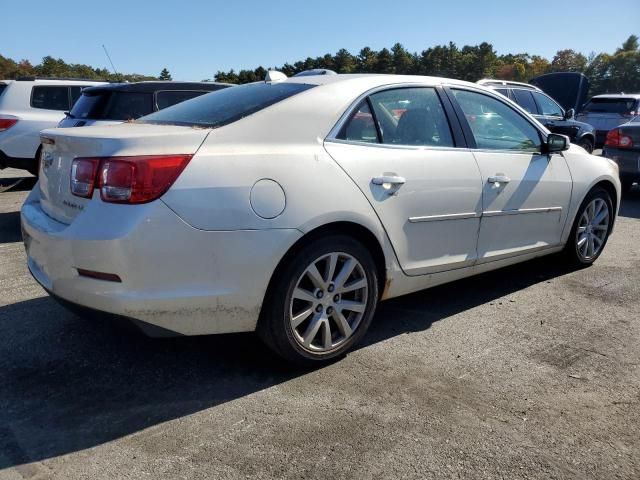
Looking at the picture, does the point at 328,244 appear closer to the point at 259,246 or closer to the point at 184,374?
the point at 259,246

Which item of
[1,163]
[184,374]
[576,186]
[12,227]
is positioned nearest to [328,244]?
[184,374]

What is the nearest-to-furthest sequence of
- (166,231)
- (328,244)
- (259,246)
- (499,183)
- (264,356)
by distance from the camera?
(166,231)
(259,246)
(328,244)
(264,356)
(499,183)

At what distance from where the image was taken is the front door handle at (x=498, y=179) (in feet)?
13.0

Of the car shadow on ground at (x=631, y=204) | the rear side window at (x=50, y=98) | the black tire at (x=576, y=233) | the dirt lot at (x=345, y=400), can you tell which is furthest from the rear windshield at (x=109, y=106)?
the car shadow on ground at (x=631, y=204)

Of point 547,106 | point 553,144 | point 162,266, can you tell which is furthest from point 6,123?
point 547,106

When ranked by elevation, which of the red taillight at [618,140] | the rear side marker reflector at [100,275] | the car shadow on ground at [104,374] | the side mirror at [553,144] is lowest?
the car shadow on ground at [104,374]

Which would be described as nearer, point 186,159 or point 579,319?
point 186,159

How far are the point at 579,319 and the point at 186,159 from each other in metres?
2.91

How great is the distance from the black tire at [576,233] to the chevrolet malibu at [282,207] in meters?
0.97

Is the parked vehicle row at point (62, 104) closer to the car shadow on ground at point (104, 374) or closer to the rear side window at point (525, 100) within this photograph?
the car shadow on ground at point (104, 374)

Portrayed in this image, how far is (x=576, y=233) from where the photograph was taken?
16.3 ft

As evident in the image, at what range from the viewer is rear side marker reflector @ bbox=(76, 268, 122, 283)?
103 inches

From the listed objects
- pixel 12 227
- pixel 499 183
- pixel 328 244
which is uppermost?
pixel 499 183

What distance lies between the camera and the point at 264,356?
133 inches
